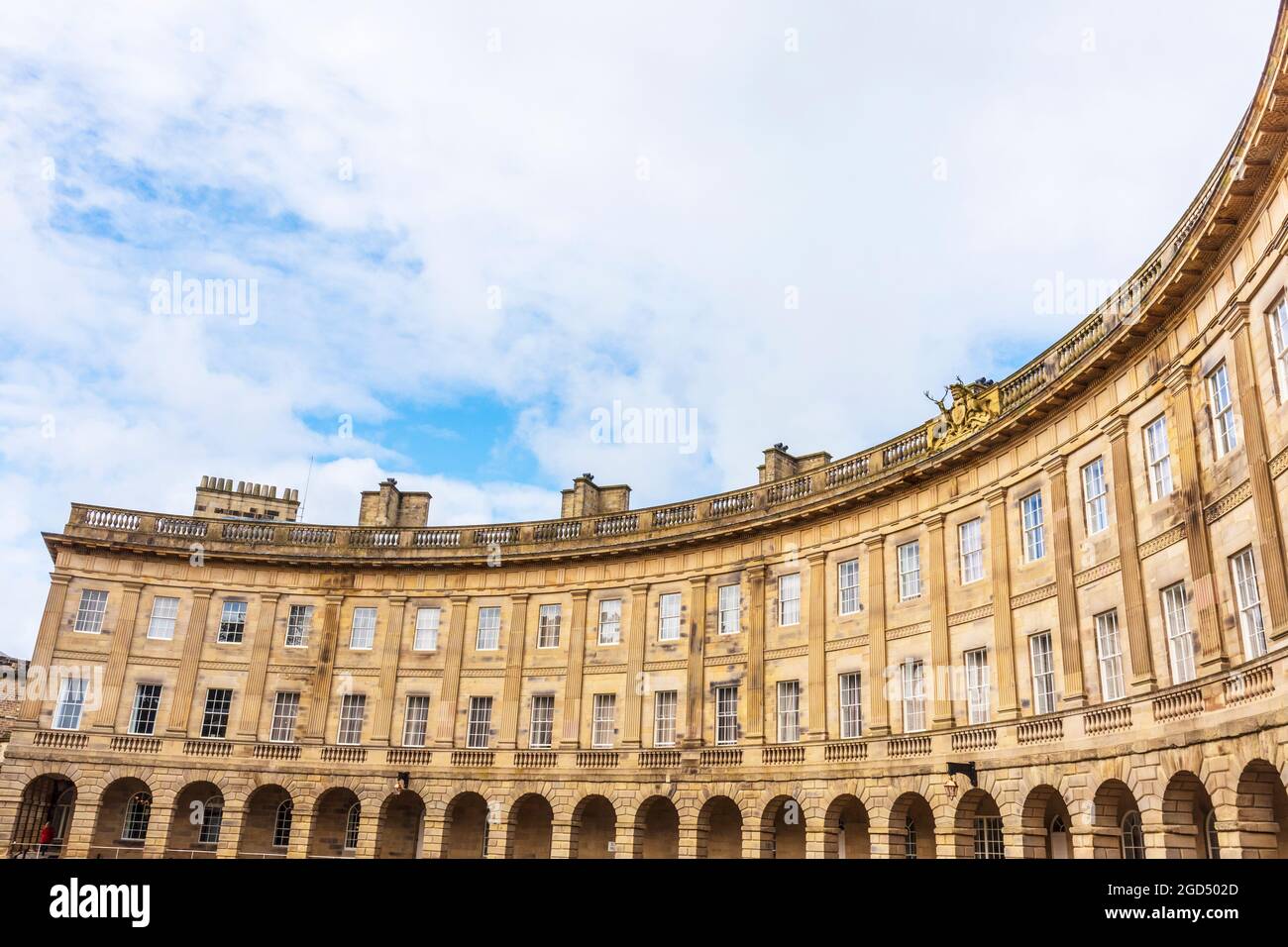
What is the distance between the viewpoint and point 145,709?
132ft

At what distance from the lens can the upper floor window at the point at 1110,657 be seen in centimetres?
2255

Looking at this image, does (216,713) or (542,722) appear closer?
(542,722)

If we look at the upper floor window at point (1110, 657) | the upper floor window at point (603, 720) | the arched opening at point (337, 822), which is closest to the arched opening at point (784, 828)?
the upper floor window at point (603, 720)

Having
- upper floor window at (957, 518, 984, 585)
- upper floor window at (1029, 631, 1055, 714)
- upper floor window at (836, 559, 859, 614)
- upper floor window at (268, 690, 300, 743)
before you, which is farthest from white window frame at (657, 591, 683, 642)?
upper floor window at (268, 690, 300, 743)

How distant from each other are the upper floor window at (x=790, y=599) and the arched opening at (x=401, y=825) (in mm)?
15636

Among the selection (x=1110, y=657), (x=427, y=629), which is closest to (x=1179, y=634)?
(x=1110, y=657)

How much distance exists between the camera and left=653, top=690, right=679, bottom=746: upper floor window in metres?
35.9

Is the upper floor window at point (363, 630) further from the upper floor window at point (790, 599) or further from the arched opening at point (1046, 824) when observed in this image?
the arched opening at point (1046, 824)

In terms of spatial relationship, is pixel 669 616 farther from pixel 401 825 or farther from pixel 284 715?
pixel 284 715

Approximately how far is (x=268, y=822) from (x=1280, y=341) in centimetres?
3771

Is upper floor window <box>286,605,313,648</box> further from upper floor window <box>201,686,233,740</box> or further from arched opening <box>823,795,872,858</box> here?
arched opening <box>823,795,872,858</box>

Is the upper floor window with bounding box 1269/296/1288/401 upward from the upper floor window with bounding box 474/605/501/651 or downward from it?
upward

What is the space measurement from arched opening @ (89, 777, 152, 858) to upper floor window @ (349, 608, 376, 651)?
9.51 m
